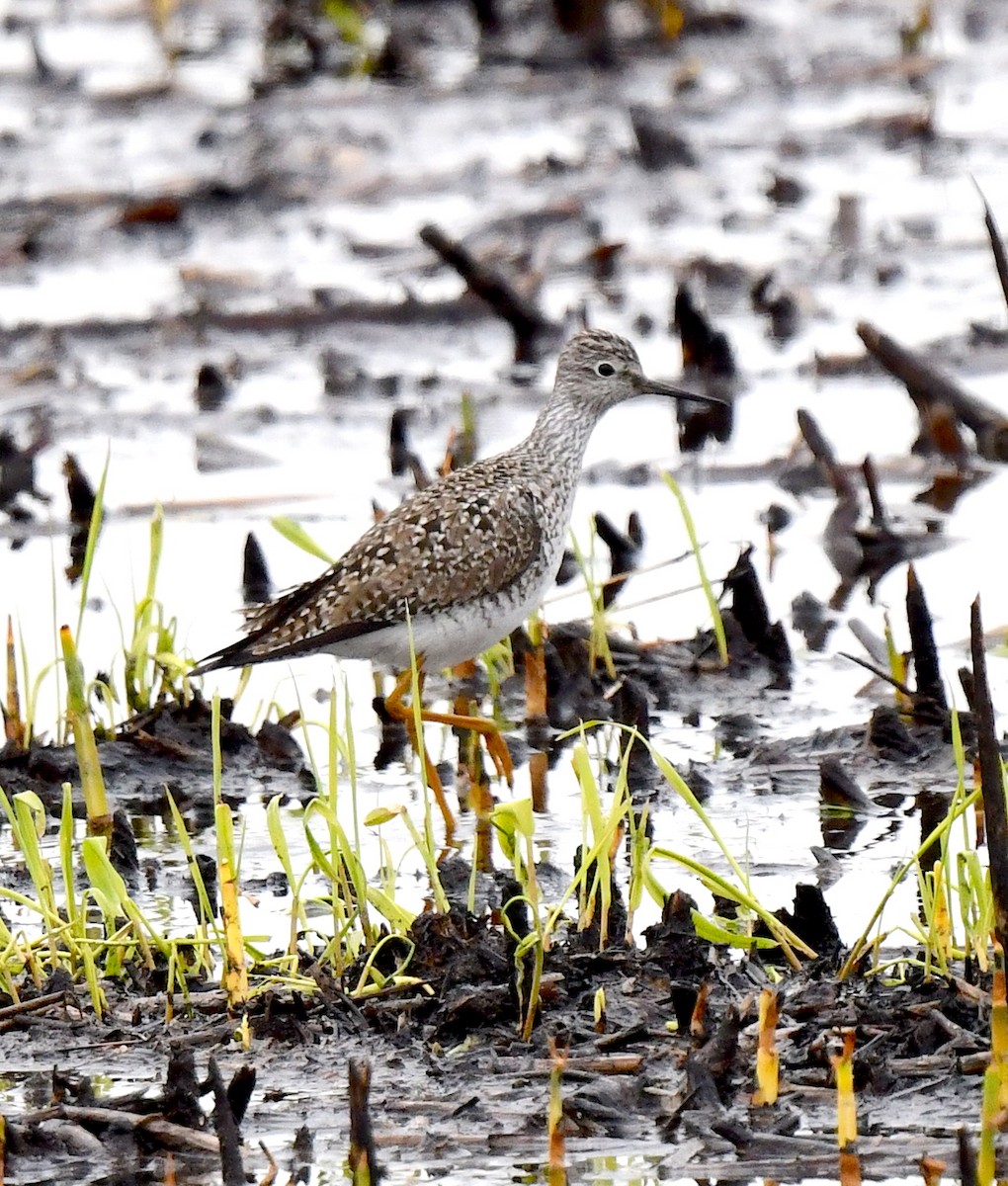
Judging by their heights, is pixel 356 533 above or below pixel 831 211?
below

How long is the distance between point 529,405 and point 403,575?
395 cm

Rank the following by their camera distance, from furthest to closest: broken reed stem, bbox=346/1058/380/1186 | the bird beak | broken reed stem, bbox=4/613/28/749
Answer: the bird beak
broken reed stem, bbox=4/613/28/749
broken reed stem, bbox=346/1058/380/1186

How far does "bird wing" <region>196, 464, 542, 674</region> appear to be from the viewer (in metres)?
6.91

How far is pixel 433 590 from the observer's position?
7.03 m

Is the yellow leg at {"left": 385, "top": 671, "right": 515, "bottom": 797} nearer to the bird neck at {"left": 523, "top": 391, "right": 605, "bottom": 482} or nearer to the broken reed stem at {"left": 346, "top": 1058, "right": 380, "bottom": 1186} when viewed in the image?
the bird neck at {"left": 523, "top": 391, "right": 605, "bottom": 482}

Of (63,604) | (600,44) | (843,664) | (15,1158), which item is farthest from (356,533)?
(600,44)

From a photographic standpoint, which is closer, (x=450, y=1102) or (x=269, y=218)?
(x=450, y=1102)

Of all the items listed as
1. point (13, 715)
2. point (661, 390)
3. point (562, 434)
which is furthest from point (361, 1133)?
point (661, 390)

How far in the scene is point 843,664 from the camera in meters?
8.00

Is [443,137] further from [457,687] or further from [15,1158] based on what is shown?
[15,1158]

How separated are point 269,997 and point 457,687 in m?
3.13

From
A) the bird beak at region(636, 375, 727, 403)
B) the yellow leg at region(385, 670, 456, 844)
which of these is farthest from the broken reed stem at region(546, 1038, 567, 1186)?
the bird beak at region(636, 375, 727, 403)

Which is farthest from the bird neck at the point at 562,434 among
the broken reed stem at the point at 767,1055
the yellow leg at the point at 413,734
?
the broken reed stem at the point at 767,1055

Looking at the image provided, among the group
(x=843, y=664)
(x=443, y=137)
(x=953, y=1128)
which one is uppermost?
(x=443, y=137)
